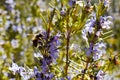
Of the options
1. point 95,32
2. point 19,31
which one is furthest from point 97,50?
point 19,31

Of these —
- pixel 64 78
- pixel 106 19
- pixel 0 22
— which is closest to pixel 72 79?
pixel 64 78

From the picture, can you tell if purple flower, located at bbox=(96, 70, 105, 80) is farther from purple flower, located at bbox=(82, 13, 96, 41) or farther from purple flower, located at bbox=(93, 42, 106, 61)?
purple flower, located at bbox=(82, 13, 96, 41)

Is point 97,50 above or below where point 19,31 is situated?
below

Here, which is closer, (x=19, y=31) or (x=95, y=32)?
(x=95, y=32)


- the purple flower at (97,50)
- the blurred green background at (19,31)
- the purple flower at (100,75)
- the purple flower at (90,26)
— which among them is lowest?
the purple flower at (100,75)

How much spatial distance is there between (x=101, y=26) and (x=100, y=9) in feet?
0.29

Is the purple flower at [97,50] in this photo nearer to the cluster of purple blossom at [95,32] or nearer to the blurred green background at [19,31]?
the cluster of purple blossom at [95,32]

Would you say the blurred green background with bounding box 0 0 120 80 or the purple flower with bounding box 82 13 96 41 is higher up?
the blurred green background with bounding box 0 0 120 80

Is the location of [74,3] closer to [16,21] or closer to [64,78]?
[64,78]

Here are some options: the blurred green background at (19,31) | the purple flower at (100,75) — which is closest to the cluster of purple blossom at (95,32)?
the purple flower at (100,75)

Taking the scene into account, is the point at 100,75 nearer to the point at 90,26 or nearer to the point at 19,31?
the point at 90,26

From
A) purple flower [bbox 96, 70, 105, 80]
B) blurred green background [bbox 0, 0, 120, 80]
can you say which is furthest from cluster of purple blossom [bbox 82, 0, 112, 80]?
blurred green background [bbox 0, 0, 120, 80]

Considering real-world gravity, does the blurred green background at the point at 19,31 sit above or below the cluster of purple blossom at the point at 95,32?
above

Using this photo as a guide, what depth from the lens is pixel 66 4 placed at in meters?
2.12
